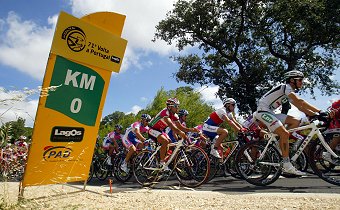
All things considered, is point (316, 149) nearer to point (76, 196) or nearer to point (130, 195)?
point (130, 195)

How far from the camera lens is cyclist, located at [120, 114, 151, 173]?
10188 mm

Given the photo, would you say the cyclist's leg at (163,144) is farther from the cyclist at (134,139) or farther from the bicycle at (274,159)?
the cyclist at (134,139)

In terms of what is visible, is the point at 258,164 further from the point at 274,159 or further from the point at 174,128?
the point at 174,128

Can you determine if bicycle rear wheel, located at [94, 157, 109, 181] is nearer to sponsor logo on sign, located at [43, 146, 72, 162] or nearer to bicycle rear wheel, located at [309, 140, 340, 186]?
sponsor logo on sign, located at [43, 146, 72, 162]

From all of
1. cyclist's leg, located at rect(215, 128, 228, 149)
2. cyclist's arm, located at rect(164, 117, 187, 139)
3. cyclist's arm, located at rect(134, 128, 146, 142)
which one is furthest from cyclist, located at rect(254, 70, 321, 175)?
cyclist's arm, located at rect(134, 128, 146, 142)

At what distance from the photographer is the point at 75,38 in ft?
16.7

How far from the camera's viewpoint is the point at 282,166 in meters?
6.26

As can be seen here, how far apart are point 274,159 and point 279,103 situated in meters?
1.15

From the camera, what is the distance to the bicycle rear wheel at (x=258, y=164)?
21.4 feet

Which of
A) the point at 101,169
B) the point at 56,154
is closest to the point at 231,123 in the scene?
the point at 56,154

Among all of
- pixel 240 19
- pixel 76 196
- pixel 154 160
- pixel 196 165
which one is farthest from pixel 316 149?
pixel 240 19

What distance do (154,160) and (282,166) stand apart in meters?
3.44

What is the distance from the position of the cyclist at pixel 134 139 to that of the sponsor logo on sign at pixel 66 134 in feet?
15.6

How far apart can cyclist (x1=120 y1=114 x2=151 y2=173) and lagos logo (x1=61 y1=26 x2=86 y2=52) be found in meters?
5.48
